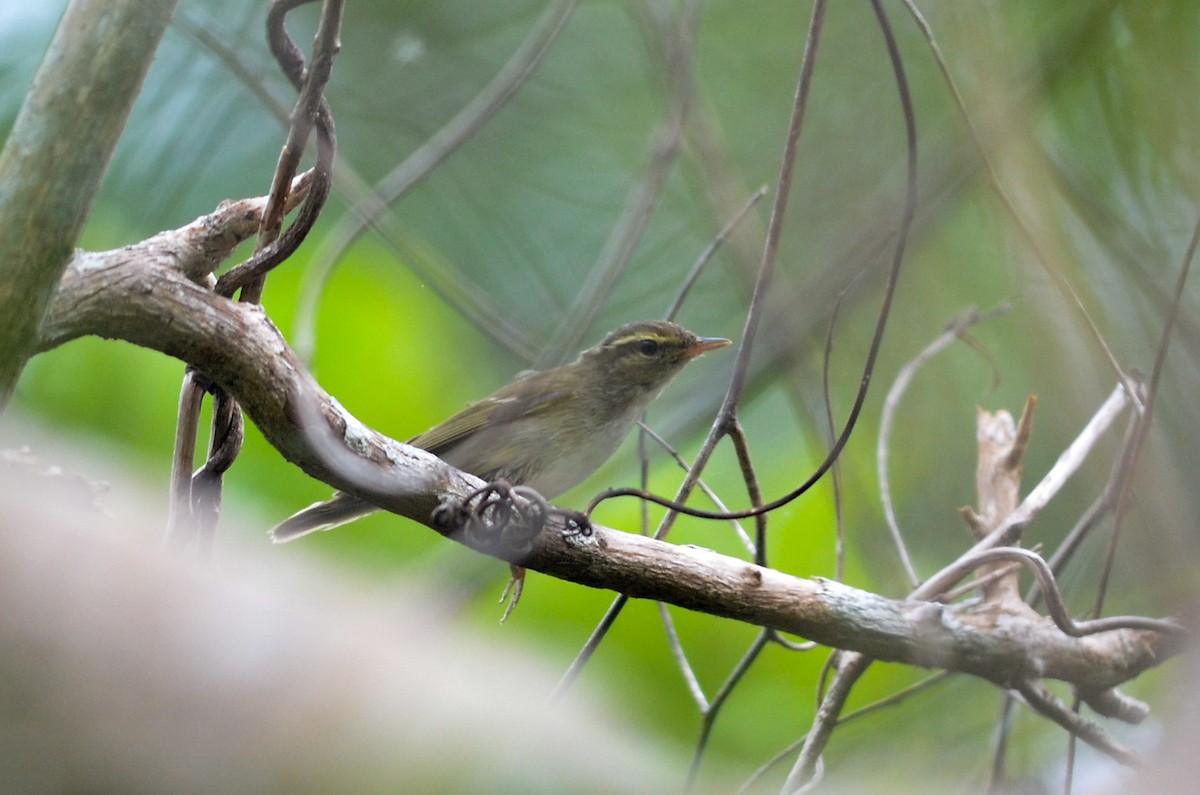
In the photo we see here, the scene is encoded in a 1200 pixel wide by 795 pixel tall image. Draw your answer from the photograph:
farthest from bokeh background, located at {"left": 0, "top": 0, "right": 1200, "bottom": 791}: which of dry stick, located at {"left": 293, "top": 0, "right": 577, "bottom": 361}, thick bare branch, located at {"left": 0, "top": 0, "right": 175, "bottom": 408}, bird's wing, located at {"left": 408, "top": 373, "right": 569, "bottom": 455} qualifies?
thick bare branch, located at {"left": 0, "top": 0, "right": 175, "bottom": 408}

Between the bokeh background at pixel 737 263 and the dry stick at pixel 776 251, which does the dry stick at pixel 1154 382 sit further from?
the dry stick at pixel 776 251

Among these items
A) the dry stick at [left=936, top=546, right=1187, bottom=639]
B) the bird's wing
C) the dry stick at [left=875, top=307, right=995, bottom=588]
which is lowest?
the dry stick at [left=936, top=546, right=1187, bottom=639]

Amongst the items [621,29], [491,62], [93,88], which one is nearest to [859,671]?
[93,88]

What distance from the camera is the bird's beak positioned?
338cm

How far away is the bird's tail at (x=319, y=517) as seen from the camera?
2.67 metres

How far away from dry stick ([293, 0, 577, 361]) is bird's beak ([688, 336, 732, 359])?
617 millimetres

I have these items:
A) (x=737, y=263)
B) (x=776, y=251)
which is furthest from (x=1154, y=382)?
(x=737, y=263)

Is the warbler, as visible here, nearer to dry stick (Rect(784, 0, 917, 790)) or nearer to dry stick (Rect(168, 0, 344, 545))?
dry stick (Rect(168, 0, 344, 545))

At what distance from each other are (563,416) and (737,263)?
74cm

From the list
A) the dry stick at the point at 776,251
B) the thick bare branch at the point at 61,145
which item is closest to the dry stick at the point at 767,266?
the dry stick at the point at 776,251

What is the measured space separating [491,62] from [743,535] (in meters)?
2.06

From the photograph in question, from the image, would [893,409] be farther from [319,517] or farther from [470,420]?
[319,517]

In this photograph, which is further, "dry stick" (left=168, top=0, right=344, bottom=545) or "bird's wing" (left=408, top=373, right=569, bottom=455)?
"bird's wing" (left=408, top=373, right=569, bottom=455)

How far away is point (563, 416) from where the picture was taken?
3279 mm
